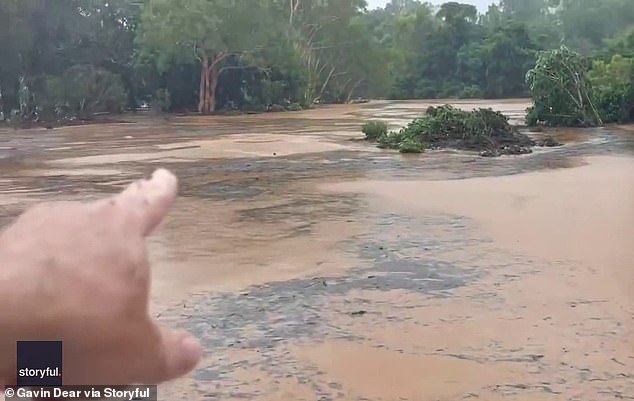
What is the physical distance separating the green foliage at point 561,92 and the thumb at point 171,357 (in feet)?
83.8

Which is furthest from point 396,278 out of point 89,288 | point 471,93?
point 471,93

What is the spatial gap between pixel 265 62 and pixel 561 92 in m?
16.7

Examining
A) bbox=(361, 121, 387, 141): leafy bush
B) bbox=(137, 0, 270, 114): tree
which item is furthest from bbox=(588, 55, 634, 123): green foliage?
bbox=(137, 0, 270, 114): tree

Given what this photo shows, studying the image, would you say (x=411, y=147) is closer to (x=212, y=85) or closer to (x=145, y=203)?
(x=145, y=203)

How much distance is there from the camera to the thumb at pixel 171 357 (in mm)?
1016

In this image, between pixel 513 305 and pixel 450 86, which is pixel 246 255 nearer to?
pixel 513 305

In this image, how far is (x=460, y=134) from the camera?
19625 mm

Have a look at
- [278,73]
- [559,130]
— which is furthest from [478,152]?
[278,73]

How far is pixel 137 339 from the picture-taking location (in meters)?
0.97

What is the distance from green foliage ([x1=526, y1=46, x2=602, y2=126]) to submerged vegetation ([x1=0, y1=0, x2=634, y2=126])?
0.12ft

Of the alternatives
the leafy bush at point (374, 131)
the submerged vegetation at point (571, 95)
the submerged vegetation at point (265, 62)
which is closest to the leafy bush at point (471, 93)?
the submerged vegetation at point (265, 62)

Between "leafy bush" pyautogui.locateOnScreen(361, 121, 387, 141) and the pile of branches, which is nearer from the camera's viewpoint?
the pile of branches

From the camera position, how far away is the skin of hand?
3.00 ft

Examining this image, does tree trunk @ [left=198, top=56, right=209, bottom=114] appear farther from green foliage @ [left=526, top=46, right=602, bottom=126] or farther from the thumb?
the thumb
